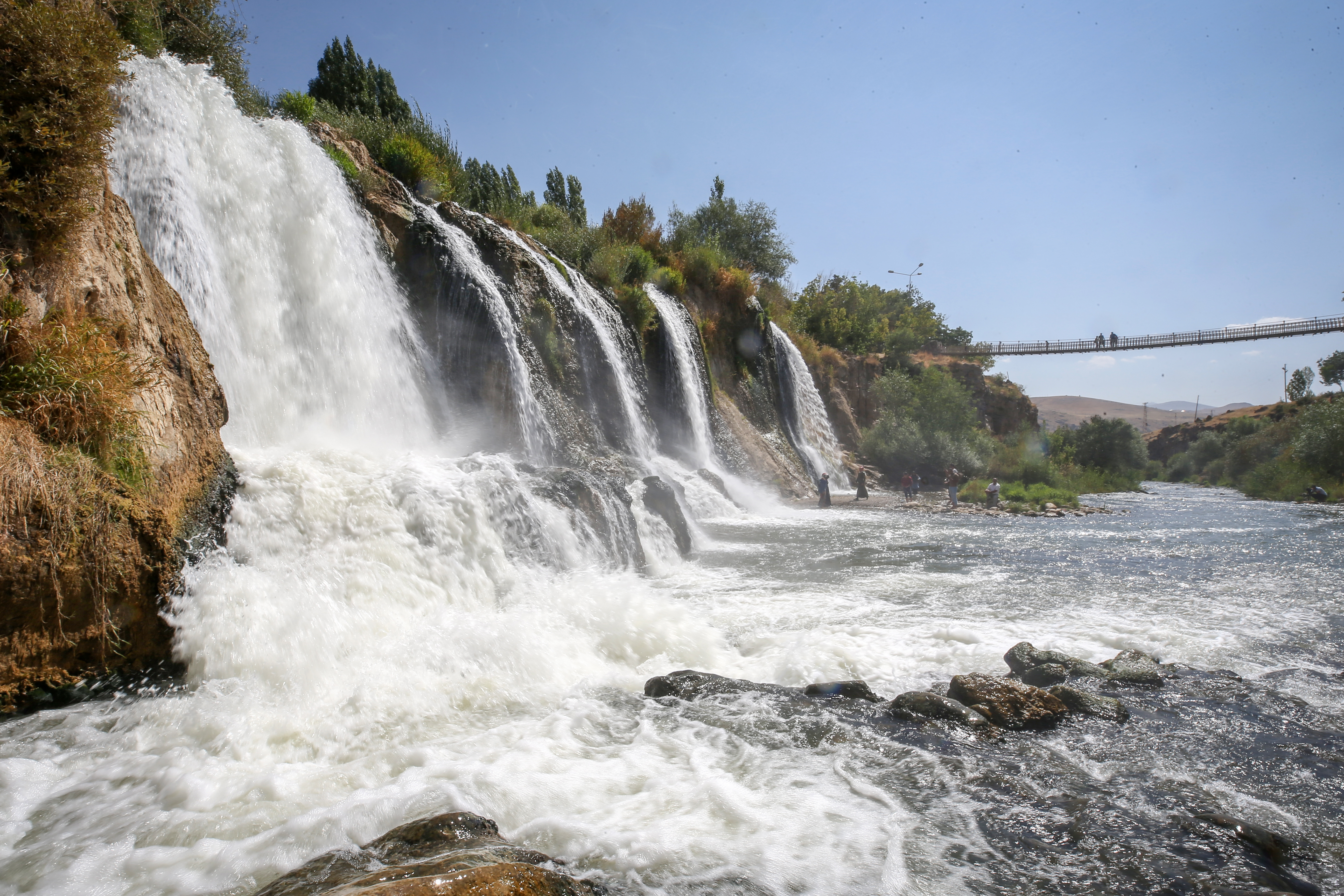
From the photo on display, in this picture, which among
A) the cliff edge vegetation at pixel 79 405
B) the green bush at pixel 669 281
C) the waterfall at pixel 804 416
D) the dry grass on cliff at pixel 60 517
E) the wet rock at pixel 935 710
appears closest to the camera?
the dry grass on cliff at pixel 60 517

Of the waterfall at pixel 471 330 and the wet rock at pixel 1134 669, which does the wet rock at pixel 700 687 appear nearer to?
the wet rock at pixel 1134 669

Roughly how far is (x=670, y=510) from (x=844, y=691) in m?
6.71

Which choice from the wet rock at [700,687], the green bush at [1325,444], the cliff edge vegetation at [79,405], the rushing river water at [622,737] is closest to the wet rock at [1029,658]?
the rushing river water at [622,737]

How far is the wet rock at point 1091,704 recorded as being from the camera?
4516mm

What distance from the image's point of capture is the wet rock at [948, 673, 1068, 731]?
4.35 m

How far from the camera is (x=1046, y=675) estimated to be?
526 cm

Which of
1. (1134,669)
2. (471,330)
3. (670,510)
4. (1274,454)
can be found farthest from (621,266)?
(1274,454)

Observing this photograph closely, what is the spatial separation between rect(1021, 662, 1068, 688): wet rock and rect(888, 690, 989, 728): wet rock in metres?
1.13

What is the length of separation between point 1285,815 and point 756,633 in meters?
3.96

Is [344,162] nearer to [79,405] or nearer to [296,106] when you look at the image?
[296,106]

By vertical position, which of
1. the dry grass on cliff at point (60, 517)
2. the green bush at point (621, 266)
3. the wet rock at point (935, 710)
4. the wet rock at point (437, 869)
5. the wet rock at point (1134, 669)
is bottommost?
the wet rock at point (1134, 669)

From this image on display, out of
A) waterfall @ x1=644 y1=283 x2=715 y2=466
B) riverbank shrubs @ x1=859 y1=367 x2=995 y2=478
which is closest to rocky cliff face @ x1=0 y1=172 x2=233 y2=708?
waterfall @ x1=644 y1=283 x2=715 y2=466

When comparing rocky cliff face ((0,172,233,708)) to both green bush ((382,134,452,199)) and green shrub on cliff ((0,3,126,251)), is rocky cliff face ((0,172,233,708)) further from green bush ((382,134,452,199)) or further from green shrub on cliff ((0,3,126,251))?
green bush ((382,134,452,199))

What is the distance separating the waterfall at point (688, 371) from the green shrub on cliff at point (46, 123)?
14.8 metres
